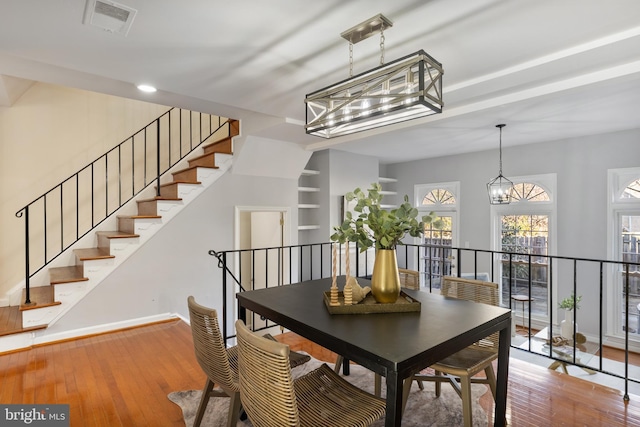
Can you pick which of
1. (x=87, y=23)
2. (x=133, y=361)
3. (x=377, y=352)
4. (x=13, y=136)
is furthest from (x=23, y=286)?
(x=377, y=352)

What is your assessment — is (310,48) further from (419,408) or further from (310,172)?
(310,172)

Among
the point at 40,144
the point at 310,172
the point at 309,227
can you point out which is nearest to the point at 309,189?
the point at 310,172

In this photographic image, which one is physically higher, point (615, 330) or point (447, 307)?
point (447, 307)

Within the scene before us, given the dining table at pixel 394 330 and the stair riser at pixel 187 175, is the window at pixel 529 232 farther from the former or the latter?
the stair riser at pixel 187 175

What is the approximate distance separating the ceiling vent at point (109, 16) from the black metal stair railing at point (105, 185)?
70.1 inches

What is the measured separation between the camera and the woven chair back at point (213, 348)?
5.55 ft

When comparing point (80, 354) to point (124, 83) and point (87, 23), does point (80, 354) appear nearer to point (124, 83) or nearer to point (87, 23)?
point (124, 83)

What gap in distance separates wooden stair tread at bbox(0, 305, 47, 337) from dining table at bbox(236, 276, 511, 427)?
8.49 ft

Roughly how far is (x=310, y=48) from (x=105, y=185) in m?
3.60

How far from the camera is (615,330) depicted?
4836 millimetres

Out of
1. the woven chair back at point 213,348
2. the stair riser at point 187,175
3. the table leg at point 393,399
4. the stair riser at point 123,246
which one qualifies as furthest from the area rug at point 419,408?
the stair riser at point 187,175

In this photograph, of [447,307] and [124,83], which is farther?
[124,83]

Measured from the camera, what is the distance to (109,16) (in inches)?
75.4

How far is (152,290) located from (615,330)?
6.21m
